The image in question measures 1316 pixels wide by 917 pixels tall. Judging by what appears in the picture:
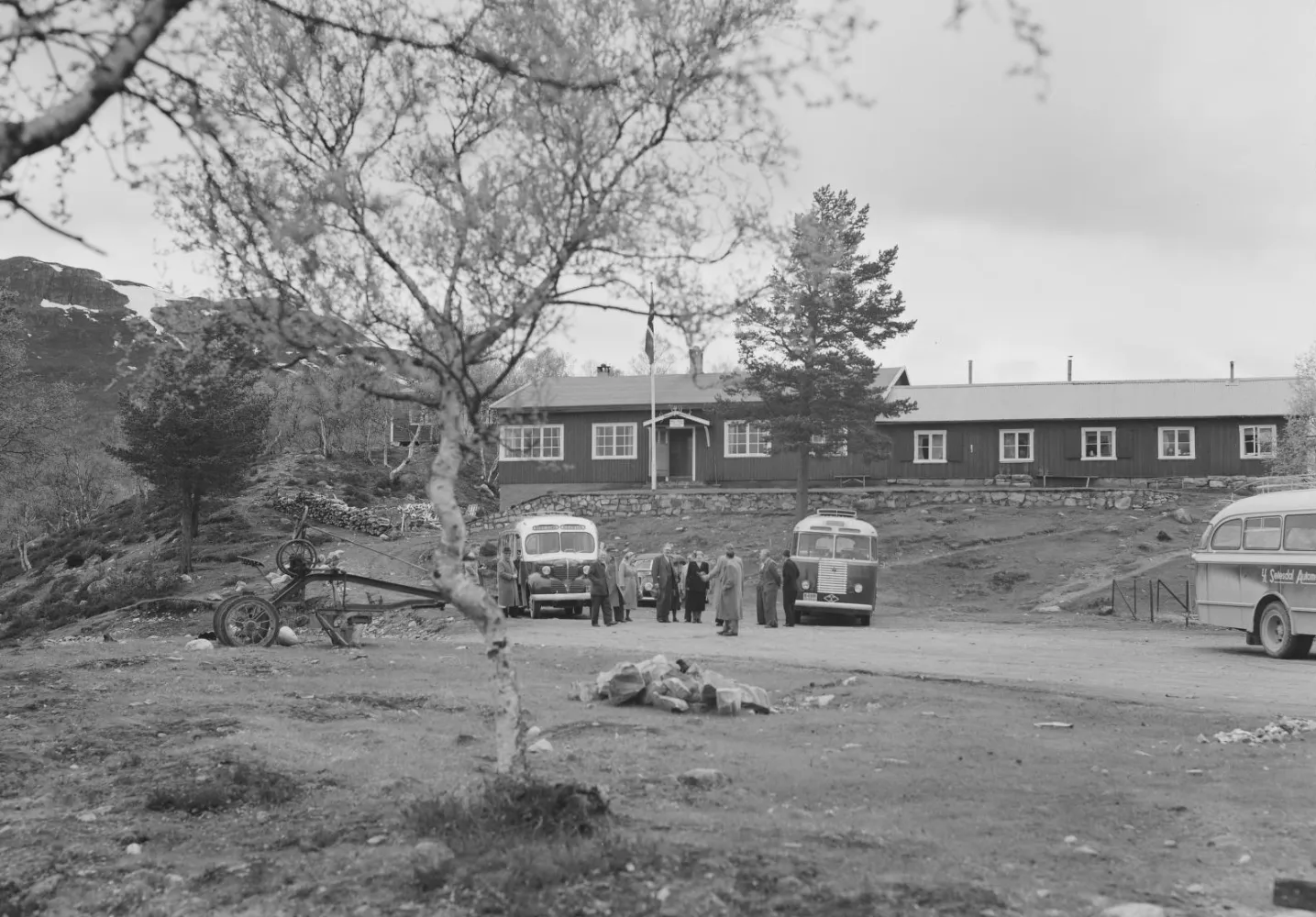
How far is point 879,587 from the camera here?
36.4m

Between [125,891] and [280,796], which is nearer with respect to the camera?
[125,891]

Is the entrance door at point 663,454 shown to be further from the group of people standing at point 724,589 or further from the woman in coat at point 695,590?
the woman in coat at point 695,590

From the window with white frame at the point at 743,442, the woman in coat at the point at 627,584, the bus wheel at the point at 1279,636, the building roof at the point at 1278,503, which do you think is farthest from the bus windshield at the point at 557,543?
the window with white frame at the point at 743,442

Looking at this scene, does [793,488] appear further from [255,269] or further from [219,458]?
[255,269]

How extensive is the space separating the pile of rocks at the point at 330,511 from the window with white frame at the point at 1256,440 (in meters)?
35.1

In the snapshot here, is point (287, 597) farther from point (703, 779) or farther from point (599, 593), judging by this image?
point (703, 779)

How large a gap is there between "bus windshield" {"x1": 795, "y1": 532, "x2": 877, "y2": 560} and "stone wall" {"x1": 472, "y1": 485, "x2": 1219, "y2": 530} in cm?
1705

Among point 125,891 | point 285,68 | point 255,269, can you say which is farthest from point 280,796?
point 285,68

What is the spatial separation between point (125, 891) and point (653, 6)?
20.3 feet

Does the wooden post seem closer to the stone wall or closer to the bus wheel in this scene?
the bus wheel

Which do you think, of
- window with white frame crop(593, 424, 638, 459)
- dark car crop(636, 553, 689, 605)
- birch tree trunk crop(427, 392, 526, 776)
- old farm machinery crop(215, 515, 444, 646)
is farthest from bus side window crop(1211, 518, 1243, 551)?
window with white frame crop(593, 424, 638, 459)

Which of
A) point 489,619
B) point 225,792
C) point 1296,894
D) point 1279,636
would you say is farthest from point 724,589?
point 1296,894

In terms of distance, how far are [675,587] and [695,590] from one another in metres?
0.83

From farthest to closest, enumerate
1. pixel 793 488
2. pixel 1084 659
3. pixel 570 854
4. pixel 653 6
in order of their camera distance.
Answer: pixel 793 488 → pixel 1084 659 → pixel 653 6 → pixel 570 854
